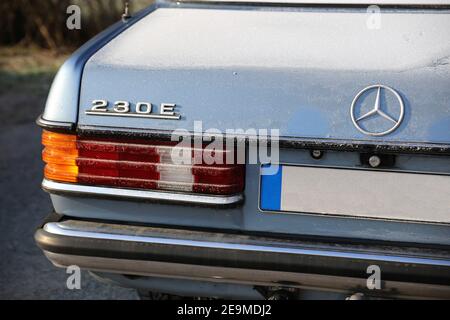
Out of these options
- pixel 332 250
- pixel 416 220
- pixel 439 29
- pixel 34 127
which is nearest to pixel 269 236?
pixel 332 250

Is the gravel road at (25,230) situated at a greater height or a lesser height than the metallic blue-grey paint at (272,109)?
lesser

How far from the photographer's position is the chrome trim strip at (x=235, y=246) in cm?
206

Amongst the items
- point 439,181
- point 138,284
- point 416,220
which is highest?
point 439,181

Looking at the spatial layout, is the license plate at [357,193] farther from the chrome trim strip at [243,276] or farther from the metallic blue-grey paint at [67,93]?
the metallic blue-grey paint at [67,93]

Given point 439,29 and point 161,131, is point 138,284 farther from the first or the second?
point 439,29

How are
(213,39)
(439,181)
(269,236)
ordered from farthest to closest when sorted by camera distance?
(213,39) → (269,236) → (439,181)

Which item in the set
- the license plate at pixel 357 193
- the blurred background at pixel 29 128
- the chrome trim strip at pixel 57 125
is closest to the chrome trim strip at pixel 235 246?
the license plate at pixel 357 193

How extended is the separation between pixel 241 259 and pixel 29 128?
4200 mm

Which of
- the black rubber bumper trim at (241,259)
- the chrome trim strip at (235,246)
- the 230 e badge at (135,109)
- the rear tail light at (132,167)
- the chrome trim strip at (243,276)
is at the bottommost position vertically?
the chrome trim strip at (243,276)

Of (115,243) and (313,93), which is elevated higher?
(313,93)

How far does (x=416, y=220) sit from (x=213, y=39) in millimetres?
987

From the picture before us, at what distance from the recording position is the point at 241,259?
84.2 inches

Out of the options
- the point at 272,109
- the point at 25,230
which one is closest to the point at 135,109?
the point at 272,109

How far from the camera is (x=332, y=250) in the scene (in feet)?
6.93
